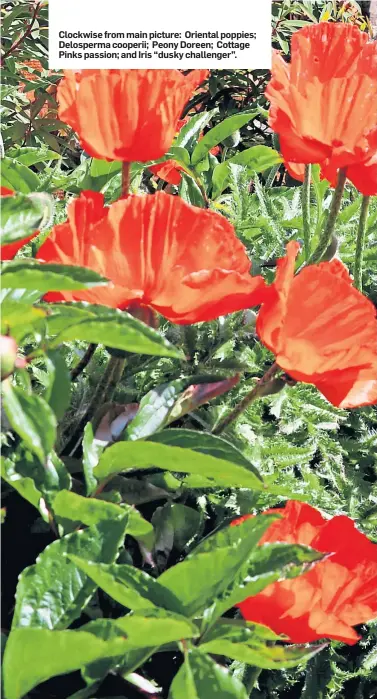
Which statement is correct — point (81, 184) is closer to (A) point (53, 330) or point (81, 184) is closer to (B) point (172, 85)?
(B) point (172, 85)

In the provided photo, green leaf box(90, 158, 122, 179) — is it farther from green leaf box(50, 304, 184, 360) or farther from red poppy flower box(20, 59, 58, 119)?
red poppy flower box(20, 59, 58, 119)

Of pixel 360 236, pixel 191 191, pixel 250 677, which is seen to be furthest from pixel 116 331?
pixel 191 191

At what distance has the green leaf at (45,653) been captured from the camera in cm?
40

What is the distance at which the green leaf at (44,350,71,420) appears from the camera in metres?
0.47

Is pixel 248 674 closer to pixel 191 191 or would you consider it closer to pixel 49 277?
pixel 49 277

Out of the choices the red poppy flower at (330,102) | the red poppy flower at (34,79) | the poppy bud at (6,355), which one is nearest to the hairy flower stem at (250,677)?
the poppy bud at (6,355)

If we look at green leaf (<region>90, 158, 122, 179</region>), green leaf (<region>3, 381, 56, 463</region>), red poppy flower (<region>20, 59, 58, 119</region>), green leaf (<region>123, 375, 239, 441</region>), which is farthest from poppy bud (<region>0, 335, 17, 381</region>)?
red poppy flower (<region>20, 59, 58, 119</region>)

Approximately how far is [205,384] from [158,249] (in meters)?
0.09

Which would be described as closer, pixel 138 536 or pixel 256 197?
pixel 138 536

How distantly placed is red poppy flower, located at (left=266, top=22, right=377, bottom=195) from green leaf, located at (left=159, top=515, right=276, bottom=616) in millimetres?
293

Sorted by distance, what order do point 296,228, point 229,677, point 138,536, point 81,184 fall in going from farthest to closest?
point 296,228 < point 81,184 < point 138,536 < point 229,677

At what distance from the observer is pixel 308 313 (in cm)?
54

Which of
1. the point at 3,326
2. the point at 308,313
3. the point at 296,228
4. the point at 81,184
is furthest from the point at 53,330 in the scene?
the point at 296,228

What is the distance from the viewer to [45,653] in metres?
0.41
